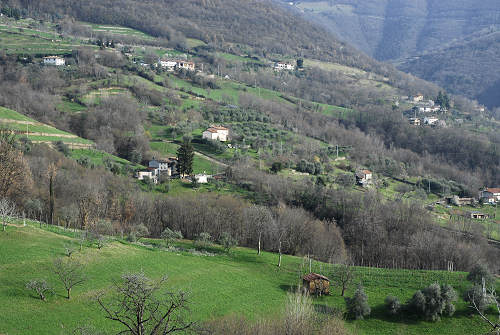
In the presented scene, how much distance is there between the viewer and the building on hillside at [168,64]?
143 metres

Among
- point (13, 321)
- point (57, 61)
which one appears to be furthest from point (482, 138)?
point (13, 321)

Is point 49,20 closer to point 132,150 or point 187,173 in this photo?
point 132,150

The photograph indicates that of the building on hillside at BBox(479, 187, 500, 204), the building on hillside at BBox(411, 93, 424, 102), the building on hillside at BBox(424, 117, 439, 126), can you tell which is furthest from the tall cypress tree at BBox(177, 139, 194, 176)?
the building on hillside at BBox(411, 93, 424, 102)

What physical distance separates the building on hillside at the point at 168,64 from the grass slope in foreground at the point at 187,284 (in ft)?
363

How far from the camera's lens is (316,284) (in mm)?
34062

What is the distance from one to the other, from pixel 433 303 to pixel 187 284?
52.6ft

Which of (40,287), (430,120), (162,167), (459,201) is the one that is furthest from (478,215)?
(40,287)

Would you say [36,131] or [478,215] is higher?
[36,131]

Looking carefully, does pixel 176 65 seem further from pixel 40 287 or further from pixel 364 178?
pixel 40 287

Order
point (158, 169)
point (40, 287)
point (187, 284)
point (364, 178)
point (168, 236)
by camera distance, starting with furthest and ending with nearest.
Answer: point (364, 178)
point (158, 169)
point (168, 236)
point (187, 284)
point (40, 287)

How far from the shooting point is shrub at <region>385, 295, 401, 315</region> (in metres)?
31.3

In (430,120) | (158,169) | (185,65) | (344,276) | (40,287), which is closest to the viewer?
(40,287)

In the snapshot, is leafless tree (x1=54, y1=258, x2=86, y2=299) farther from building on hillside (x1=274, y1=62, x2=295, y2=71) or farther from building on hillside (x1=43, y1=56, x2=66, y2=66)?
building on hillside (x1=274, y1=62, x2=295, y2=71)

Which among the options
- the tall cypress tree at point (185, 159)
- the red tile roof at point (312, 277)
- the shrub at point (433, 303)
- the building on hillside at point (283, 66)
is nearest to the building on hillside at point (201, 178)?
the tall cypress tree at point (185, 159)
